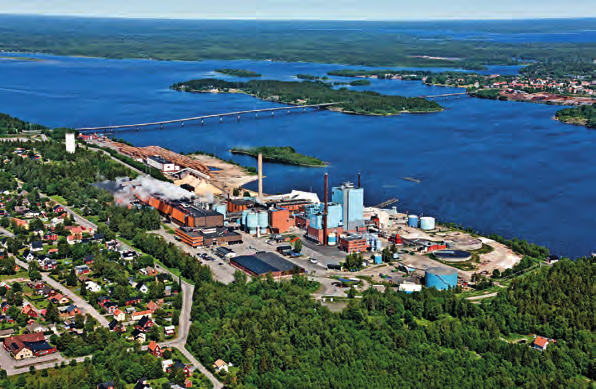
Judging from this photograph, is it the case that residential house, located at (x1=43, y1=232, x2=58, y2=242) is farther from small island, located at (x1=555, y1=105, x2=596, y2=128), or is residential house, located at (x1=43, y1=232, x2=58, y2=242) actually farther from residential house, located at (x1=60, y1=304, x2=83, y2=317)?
small island, located at (x1=555, y1=105, x2=596, y2=128)

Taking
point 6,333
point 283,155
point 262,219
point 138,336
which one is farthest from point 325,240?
point 283,155

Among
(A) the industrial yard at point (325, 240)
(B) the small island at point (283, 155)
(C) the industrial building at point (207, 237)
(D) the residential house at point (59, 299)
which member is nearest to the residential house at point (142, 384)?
(D) the residential house at point (59, 299)

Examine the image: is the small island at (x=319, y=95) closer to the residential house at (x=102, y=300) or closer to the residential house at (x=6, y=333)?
the residential house at (x=102, y=300)

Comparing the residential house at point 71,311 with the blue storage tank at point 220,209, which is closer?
the residential house at point 71,311

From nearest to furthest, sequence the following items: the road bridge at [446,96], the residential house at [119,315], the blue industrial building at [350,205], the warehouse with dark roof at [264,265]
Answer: the residential house at [119,315] < the warehouse with dark roof at [264,265] < the blue industrial building at [350,205] < the road bridge at [446,96]

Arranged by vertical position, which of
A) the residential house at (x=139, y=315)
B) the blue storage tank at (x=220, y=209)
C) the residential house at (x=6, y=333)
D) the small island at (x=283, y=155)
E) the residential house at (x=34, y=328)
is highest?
the blue storage tank at (x=220, y=209)

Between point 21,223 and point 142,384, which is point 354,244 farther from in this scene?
point 21,223

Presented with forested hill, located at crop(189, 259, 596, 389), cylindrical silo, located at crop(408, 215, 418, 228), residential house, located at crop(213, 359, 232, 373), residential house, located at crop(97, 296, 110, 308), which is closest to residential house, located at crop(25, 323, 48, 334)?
residential house, located at crop(97, 296, 110, 308)
